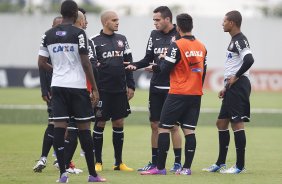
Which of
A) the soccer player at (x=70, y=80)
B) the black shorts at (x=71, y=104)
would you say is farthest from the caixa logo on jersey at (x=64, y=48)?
the black shorts at (x=71, y=104)

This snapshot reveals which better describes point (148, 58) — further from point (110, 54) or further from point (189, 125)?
point (189, 125)

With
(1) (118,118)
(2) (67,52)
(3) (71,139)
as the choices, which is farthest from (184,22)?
(3) (71,139)

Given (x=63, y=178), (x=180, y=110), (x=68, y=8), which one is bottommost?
(x=63, y=178)

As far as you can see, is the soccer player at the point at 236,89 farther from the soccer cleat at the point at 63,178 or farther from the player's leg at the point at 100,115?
the soccer cleat at the point at 63,178

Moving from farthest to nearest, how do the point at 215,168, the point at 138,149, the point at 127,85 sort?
the point at 138,149 < the point at 127,85 < the point at 215,168

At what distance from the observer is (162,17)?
13.4m

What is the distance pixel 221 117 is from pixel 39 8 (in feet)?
143

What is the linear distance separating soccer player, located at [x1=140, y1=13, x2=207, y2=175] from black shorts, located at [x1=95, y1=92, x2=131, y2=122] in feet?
4.07

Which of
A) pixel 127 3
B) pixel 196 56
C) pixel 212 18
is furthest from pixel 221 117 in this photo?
pixel 127 3

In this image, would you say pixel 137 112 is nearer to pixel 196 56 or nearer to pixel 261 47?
pixel 196 56

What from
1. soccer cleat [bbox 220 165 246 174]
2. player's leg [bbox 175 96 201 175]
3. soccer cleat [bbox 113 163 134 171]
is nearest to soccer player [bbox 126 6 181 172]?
soccer cleat [bbox 113 163 134 171]

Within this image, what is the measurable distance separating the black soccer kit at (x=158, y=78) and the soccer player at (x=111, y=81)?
371 mm

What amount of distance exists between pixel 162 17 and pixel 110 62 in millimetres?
1119

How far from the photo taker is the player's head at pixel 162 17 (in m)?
13.3
